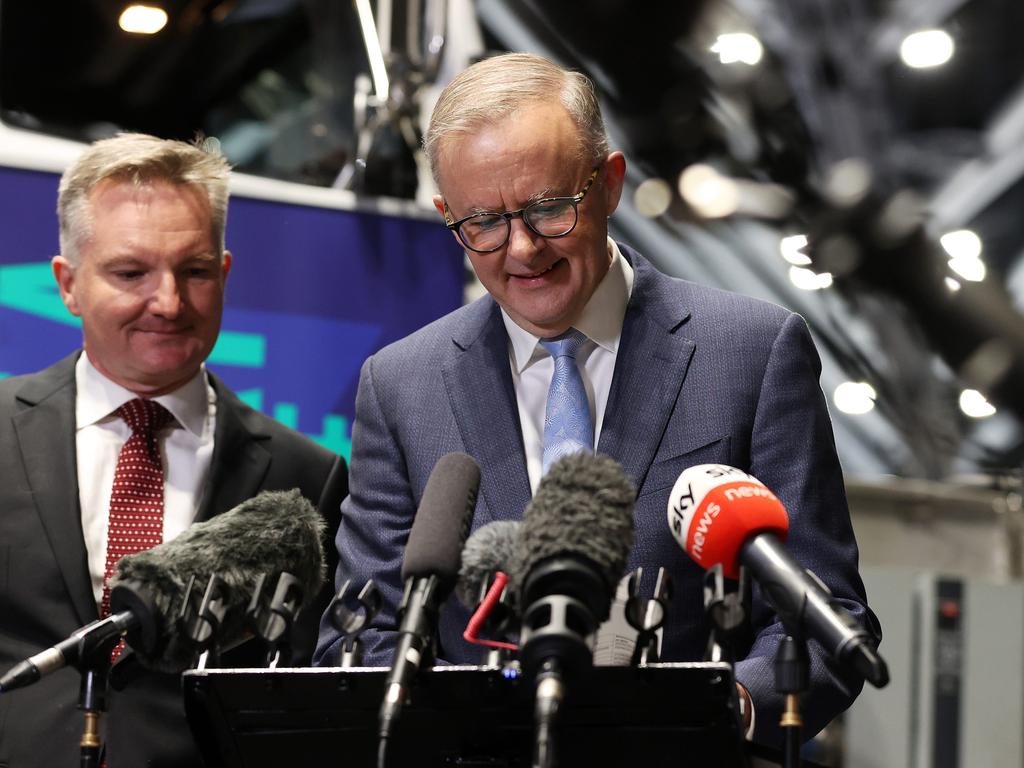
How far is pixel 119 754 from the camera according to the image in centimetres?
290

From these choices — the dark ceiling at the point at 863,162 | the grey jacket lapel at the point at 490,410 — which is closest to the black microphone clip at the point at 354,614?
the grey jacket lapel at the point at 490,410

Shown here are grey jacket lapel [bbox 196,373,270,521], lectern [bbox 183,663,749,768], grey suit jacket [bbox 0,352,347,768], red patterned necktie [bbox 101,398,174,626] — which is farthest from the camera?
grey jacket lapel [bbox 196,373,270,521]

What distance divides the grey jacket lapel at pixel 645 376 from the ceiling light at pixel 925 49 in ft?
11.4

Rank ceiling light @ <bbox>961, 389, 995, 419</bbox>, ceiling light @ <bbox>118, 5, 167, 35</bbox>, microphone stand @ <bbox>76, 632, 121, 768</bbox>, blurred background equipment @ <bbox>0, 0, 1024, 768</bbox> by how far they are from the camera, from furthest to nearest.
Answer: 1. ceiling light @ <bbox>961, 389, 995, 419</bbox>
2. blurred background equipment @ <bbox>0, 0, 1024, 768</bbox>
3. ceiling light @ <bbox>118, 5, 167, 35</bbox>
4. microphone stand @ <bbox>76, 632, 121, 768</bbox>

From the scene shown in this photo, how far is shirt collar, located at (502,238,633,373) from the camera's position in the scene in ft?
8.65

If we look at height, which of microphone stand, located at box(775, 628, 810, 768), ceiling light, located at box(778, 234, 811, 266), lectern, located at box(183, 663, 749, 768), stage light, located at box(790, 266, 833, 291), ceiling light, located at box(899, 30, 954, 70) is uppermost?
→ ceiling light, located at box(899, 30, 954, 70)

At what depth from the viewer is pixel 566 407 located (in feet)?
8.23

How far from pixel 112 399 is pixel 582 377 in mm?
1242

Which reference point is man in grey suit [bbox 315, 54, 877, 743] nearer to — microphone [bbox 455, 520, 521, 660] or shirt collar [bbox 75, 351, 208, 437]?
microphone [bbox 455, 520, 521, 660]

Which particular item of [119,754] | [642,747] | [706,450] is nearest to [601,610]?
[642,747]

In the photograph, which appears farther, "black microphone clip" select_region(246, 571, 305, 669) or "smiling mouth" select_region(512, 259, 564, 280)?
"smiling mouth" select_region(512, 259, 564, 280)

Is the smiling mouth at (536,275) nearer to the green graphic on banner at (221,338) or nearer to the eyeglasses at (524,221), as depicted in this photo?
the eyeglasses at (524,221)

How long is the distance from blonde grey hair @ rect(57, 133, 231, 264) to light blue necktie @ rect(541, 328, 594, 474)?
1.09m

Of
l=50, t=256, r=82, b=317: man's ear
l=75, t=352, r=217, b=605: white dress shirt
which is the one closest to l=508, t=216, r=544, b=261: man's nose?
l=75, t=352, r=217, b=605: white dress shirt
